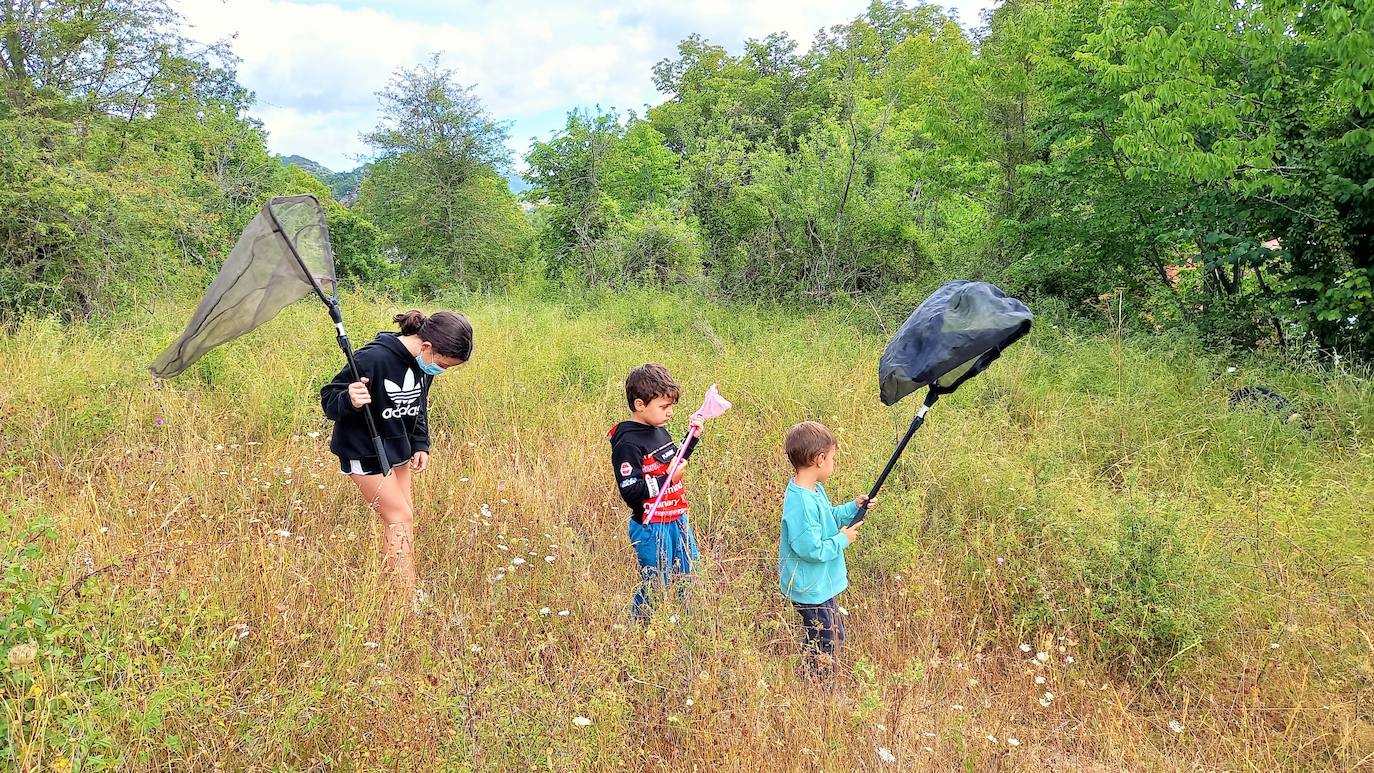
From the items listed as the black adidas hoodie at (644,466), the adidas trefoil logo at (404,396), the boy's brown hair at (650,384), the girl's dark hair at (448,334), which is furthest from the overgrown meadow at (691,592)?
the girl's dark hair at (448,334)

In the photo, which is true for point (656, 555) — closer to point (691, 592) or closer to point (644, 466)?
point (691, 592)

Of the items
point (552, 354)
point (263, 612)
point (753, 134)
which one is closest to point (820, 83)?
point (753, 134)

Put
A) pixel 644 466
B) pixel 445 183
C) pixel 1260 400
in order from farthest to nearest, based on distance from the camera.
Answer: pixel 445 183 < pixel 1260 400 < pixel 644 466

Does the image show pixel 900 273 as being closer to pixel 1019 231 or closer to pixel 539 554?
pixel 1019 231

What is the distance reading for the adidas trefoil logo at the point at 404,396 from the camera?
10.4 feet

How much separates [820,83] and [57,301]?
23927mm

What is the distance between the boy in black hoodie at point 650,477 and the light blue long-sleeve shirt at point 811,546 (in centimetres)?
42

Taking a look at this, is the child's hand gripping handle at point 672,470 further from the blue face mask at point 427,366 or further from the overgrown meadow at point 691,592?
the blue face mask at point 427,366

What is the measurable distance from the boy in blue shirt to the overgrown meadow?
0.16 metres

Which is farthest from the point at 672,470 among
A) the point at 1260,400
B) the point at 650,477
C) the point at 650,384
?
the point at 1260,400

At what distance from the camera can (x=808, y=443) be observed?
8.70 ft

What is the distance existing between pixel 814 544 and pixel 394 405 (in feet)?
6.16

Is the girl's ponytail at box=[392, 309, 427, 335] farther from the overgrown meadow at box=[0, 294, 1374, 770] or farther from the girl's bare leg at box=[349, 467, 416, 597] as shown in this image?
the overgrown meadow at box=[0, 294, 1374, 770]

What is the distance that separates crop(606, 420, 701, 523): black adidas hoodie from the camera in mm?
2846
